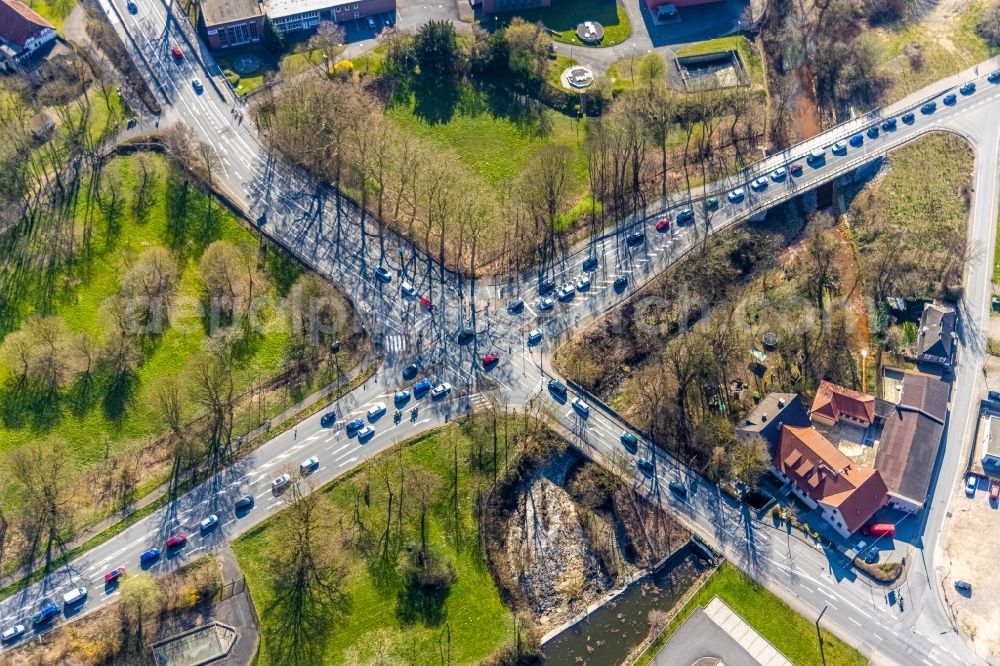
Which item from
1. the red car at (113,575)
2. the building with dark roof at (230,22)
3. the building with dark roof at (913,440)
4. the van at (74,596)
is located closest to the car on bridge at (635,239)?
the building with dark roof at (913,440)

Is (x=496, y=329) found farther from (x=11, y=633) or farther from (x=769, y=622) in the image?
(x=11, y=633)

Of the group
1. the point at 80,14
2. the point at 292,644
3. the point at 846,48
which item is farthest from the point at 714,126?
the point at 80,14

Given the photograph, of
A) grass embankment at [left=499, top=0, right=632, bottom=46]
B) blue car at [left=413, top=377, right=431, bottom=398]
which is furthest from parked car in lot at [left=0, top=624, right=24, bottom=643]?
grass embankment at [left=499, top=0, right=632, bottom=46]

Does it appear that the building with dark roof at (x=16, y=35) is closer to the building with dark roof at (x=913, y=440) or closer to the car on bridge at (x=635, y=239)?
Result: the car on bridge at (x=635, y=239)

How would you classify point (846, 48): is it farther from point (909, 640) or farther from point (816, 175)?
point (909, 640)

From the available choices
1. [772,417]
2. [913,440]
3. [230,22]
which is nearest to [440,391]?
[772,417]
